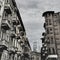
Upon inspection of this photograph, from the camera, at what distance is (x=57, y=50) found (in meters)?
59.9

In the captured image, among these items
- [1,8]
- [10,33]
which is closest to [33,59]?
[10,33]

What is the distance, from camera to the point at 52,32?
62.1 m

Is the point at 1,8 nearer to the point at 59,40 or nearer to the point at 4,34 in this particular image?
the point at 4,34

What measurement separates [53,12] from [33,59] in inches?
2446

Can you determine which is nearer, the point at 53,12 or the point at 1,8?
the point at 1,8

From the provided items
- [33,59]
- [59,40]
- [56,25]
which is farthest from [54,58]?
[33,59]

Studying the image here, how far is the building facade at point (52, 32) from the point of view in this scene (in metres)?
→ 59.6

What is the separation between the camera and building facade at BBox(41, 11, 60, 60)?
195ft

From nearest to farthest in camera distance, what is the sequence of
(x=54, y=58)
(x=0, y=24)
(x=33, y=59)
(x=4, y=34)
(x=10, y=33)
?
1. (x=0, y=24)
2. (x=4, y=34)
3. (x=10, y=33)
4. (x=54, y=58)
5. (x=33, y=59)

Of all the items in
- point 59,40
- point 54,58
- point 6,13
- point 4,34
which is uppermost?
point 6,13

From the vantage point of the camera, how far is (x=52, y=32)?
62.1 meters

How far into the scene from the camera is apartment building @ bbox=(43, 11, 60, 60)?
195 feet

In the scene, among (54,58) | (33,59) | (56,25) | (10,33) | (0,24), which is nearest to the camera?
(0,24)

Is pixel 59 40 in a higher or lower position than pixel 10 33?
lower
